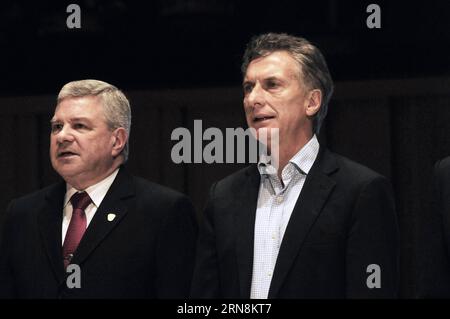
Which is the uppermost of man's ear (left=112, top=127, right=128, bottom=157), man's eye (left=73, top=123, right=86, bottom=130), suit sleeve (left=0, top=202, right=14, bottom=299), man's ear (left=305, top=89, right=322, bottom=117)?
man's ear (left=305, top=89, right=322, bottom=117)

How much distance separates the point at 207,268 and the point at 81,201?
496 millimetres

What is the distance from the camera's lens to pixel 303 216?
8.02 ft

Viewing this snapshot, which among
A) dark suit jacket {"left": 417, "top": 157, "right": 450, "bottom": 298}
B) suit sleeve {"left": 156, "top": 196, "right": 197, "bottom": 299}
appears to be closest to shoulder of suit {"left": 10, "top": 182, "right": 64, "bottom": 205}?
suit sleeve {"left": 156, "top": 196, "right": 197, "bottom": 299}

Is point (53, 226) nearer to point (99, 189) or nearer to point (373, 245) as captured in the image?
point (99, 189)

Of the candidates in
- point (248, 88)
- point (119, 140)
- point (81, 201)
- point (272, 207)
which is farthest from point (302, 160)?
point (81, 201)

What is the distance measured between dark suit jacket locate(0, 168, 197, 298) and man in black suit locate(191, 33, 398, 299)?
129 mm

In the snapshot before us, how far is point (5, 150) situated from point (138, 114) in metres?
0.52

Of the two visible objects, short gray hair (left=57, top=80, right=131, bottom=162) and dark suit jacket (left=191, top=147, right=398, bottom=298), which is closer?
dark suit jacket (left=191, top=147, right=398, bottom=298)

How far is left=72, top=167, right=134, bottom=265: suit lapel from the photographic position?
8.81 ft

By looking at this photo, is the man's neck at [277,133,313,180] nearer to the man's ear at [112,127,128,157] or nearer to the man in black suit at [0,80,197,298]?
the man in black suit at [0,80,197,298]

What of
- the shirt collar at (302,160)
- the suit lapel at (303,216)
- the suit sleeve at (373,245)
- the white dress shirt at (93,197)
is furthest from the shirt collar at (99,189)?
the suit sleeve at (373,245)

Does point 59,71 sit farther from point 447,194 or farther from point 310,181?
point 447,194

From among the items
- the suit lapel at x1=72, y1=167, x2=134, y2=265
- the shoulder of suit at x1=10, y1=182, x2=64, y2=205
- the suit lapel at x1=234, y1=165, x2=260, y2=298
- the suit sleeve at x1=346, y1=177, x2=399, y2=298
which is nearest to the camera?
the suit sleeve at x1=346, y1=177, x2=399, y2=298

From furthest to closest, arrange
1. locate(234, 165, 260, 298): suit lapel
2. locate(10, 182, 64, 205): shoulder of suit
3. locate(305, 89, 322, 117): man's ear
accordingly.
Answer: locate(10, 182, 64, 205): shoulder of suit → locate(305, 89, 322, 117): man's ear → locate(234, 165, 260, 298): suit lapel
